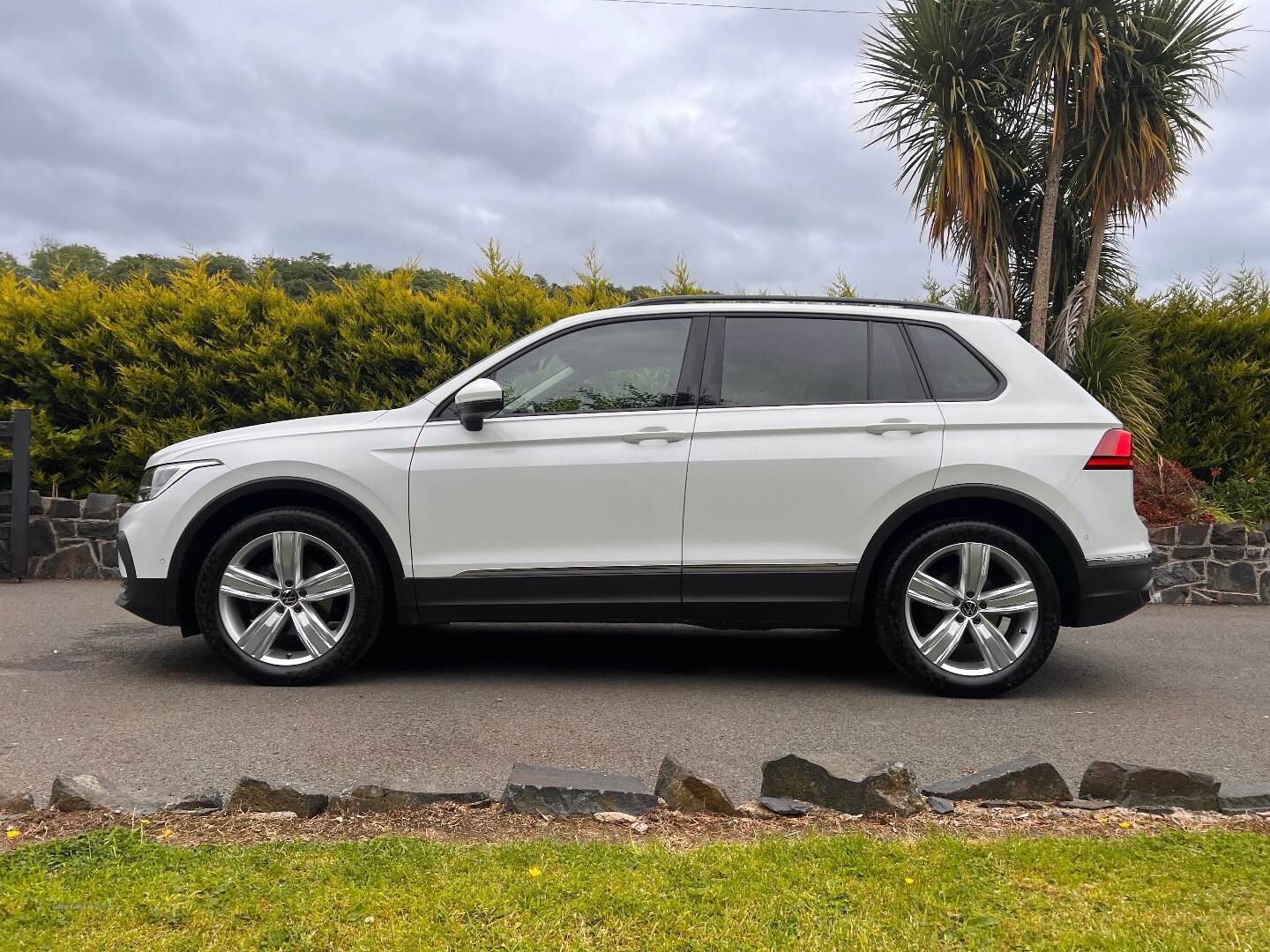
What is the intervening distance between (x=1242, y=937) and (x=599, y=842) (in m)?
1.59

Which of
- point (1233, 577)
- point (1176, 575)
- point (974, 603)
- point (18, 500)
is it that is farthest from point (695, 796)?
point (18, 500)

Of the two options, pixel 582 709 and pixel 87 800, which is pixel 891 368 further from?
pixel 87 800

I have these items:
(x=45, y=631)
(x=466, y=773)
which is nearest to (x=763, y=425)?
(x=466, y=773)

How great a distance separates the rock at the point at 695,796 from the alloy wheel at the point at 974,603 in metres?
2.20

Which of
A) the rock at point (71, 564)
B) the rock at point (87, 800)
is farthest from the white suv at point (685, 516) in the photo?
the rock at point (71, 564)

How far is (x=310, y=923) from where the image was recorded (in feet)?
8.16

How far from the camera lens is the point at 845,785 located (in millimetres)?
3371

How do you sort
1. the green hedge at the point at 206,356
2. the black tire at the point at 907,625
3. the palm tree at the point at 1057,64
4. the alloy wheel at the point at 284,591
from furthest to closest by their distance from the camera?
the palm tree at the point at 1057,64, the green hedge at the point at 206,356, the alloy wheel at the point at 284,591, the black tire at the point at 907,625

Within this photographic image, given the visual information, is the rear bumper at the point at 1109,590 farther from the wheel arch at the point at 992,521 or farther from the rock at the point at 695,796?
the rock at the point at 695,796

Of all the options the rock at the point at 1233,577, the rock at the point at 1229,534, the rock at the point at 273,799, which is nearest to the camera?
the rock at the point at 273,799

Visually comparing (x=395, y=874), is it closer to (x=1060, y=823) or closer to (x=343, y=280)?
(x=1060, y=823)

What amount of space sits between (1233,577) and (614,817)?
7.64m

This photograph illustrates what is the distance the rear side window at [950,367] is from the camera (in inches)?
214

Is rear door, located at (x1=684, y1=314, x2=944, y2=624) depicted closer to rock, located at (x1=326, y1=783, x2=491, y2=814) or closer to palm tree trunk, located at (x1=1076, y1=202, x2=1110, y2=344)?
rock, located at (x1=326, y1=783, x2=491, y2=814)
